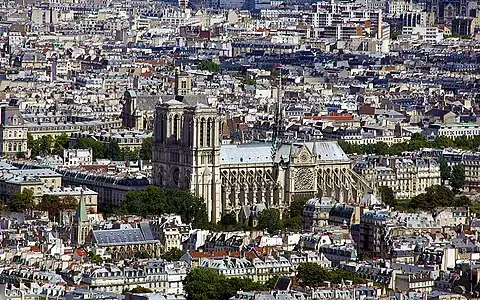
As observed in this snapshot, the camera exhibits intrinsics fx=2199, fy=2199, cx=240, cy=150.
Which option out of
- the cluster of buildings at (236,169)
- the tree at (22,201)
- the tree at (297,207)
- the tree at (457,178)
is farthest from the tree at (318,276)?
the tree at (457,178)

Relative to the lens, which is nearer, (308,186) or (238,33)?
(308,186)

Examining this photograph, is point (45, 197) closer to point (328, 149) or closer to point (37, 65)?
point (328, 149)

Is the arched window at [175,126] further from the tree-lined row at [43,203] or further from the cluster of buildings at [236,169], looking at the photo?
the tree-lined row at [43,203]

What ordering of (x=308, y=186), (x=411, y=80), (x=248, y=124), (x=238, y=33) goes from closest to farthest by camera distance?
(x=308, y=186), (x=248, y=124), (x=411, y=80), (x=238, y=33)

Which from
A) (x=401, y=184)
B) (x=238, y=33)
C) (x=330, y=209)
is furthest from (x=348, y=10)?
(x=330, y=209)

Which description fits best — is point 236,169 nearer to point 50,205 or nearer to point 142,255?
point 50,205

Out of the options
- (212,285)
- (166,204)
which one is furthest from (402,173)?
(212,285)
